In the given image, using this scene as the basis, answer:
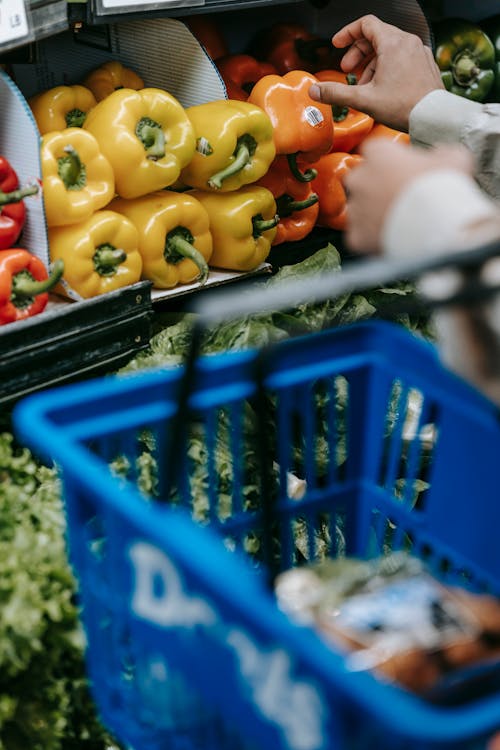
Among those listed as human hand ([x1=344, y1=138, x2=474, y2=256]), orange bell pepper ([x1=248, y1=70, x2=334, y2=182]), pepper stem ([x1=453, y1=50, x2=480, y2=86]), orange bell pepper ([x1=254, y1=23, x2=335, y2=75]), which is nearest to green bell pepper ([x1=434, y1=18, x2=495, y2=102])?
pepper stem ([x1=453, y1=50, x2=480, y2=86])

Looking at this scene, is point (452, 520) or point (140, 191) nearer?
point (452, 520)

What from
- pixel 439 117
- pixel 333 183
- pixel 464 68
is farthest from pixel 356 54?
pixel 464 68

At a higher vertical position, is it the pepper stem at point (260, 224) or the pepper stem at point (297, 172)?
the pepper stem at point (297, 172)

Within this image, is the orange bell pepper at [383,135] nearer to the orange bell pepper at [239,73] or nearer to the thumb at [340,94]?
the orange bell pepper at [239,73]

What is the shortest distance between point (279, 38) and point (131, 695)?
6.41 feet

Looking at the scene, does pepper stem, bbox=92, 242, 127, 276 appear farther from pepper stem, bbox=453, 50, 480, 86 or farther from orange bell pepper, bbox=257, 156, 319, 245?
pepper stem, bbox=453, 50, 480, 86

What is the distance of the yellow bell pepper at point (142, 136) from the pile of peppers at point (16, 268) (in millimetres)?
280

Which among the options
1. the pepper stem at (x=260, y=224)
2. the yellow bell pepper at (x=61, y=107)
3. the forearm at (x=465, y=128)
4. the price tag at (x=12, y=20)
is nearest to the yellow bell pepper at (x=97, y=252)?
the yellow bell pepper at (x=61, y=107)

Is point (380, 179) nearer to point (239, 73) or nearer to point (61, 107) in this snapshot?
point (61, 107)

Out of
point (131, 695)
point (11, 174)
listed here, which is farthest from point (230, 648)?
point (11, 174)

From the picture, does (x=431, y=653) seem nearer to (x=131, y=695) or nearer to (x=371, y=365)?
(x=131, y=695)

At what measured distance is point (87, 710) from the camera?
1378 millimetres

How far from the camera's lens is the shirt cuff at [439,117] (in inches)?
60.3

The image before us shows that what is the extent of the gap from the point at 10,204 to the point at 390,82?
0.70 meters
